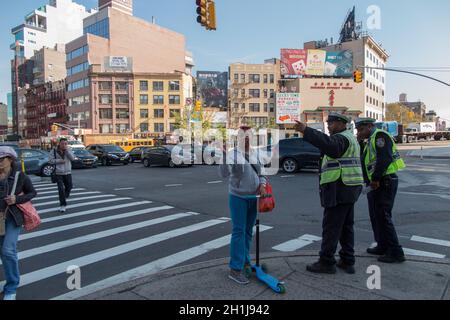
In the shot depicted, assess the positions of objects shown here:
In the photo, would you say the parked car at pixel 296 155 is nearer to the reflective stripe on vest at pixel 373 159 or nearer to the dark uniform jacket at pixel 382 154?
the reflective stripe on vest at pixel 373 159

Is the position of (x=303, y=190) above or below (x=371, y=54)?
below

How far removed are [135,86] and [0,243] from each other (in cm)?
7218

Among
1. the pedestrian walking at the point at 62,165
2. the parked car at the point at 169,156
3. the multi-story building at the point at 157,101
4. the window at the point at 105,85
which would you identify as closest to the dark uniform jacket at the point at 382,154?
the pedestrian walking at the point at 62,165

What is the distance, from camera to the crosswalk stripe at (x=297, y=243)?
579cm

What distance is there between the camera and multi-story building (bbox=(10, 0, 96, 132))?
12250 cm

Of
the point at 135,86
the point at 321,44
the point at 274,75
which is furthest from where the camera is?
the point at 321,44

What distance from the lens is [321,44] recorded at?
8994cm

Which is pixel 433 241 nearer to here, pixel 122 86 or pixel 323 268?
pixel 323 268

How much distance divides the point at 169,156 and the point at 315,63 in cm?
5983

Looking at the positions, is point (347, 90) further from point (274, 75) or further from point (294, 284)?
point (294, 284)

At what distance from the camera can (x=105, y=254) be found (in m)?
5.64

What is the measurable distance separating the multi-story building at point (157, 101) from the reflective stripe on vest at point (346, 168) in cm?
6886
